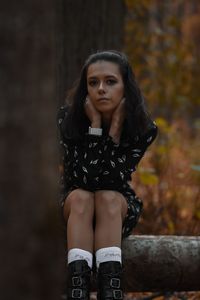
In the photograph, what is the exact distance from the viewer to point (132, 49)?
7238 millimetres

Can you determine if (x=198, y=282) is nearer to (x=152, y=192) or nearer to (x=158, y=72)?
(x=152, y=192)

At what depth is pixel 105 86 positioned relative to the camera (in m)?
3.71

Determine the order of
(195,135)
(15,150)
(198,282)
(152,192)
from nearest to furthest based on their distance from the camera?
(15,150) → (198,282) → (152,192) → (195,135)

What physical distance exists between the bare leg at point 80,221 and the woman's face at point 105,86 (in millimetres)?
543

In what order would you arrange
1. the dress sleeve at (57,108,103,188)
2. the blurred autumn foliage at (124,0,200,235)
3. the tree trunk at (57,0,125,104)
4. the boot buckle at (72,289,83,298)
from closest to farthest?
the boot buckle at (72,289,83,298)
the dress sleeve at (57,108,103,188)
the tree trunk at (57,0,125,104)
the blurred autumn foliage at (124,0,200,235)

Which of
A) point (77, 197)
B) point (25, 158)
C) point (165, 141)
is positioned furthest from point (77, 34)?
point (25, 158)

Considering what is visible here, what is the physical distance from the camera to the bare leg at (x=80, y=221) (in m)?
3.37

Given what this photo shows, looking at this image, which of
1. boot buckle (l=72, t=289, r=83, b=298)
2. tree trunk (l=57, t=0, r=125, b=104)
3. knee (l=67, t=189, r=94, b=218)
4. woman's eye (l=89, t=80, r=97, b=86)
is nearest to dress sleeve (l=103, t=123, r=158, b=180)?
knee (l=67, t=189, r=94, b=218)

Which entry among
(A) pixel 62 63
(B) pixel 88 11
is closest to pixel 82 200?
(A) pixel 62 63

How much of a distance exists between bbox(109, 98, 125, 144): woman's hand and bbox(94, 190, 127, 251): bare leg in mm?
368

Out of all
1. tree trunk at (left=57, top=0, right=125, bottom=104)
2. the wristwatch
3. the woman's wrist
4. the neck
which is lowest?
the wristwatch

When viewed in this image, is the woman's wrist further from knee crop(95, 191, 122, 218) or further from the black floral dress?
knee crop(95, 191, 122, 218)

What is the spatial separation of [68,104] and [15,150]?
2.62 metres

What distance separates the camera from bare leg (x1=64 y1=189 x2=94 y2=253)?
133 inches
